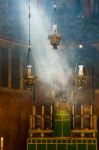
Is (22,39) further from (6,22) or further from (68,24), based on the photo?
(68,24)

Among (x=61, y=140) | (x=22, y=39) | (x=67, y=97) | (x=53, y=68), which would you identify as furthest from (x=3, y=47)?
(x=61, y=140)

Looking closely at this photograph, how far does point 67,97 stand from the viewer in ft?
52.3

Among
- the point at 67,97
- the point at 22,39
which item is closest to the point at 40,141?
the point at 67,97

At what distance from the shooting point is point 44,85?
16.2 metres

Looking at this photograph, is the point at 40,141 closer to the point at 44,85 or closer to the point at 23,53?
the point at 44,85

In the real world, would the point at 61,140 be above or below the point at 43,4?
below

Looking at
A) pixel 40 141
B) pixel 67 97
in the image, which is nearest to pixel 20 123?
pixel 40 141

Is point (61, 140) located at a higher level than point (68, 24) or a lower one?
lower

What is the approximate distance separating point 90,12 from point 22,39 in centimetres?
305

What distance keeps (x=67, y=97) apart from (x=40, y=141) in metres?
2.25

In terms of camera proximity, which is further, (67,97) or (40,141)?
(67,97)

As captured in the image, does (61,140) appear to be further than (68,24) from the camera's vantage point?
No

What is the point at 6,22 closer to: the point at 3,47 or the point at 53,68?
the point at 3,47

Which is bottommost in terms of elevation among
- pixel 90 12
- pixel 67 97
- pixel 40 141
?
pixel 40 141
